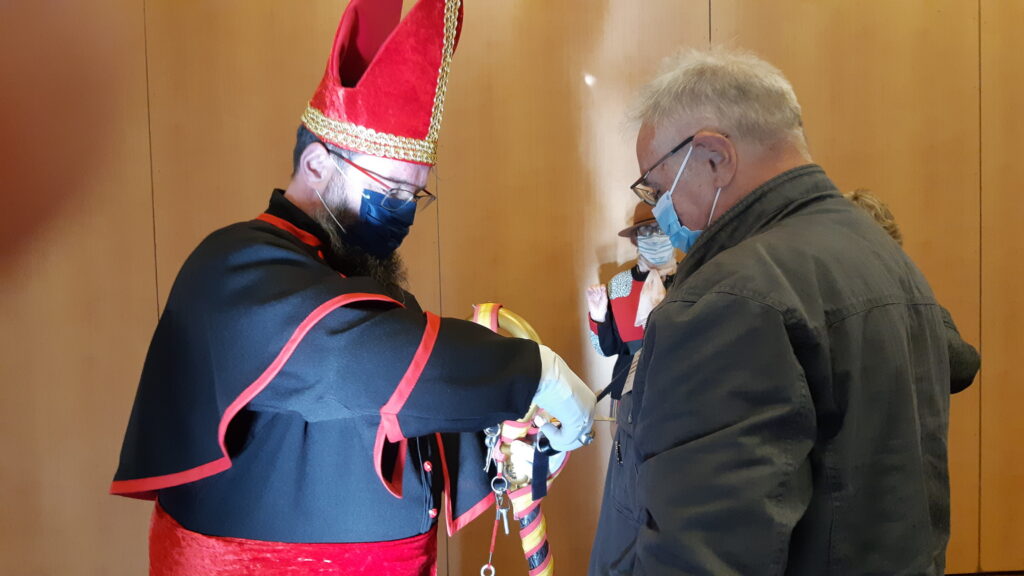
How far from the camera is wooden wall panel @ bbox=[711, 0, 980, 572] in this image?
2803 mm

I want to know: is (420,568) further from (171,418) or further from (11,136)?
(11,136)

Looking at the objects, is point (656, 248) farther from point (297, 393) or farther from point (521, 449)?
point (297, 393)

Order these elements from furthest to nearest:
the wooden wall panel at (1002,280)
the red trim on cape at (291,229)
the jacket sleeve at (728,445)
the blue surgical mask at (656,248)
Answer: the wooden wall panel at (1002,280), the blue surgical mask at (656,248), the red trim on cape at (291,229), the jacket sleeve at (728,445)

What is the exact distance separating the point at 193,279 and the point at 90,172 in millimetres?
1945

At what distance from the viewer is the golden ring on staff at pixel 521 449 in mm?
1462

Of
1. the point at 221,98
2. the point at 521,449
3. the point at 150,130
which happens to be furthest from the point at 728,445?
the point at 150,130

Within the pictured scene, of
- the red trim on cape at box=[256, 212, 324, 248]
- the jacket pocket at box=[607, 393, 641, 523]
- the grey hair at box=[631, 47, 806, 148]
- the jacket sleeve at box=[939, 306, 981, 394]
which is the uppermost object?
the grey hair at box=[631, 47, 806, 148]

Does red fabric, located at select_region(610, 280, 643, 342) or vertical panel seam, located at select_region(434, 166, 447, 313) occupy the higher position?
vertical panel seam, located at select_region(434, 166, 447, 313)

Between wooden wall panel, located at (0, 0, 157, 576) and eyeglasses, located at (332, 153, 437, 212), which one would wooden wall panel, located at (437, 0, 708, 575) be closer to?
wooden wall panel, located at (0, 0, 157, 576)

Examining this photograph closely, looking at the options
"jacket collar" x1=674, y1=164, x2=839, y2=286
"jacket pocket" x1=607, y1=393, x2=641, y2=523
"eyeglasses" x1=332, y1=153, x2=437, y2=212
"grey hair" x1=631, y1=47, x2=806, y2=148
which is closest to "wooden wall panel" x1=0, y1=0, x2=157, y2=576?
"eyeglasses" x1=332, y1=153, x2=437, y2=212

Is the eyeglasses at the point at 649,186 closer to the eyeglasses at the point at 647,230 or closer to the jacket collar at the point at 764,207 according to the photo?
the jacket collar at the point at 764,207

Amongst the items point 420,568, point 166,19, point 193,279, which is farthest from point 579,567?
point 166,19

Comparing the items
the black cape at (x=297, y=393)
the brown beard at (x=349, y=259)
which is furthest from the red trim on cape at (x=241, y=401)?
the brown beard at (x=349, y=259)

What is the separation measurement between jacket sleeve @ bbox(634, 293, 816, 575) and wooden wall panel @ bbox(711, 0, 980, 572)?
7.66 ft
